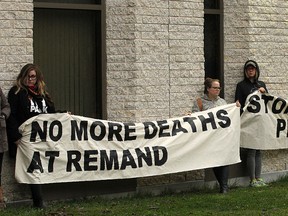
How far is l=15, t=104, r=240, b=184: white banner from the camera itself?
11391mm

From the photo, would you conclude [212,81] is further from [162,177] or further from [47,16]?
[47,16]

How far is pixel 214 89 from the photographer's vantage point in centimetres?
1294

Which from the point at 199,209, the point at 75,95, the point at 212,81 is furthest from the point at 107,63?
the point at 199,209

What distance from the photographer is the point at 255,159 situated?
1402cm

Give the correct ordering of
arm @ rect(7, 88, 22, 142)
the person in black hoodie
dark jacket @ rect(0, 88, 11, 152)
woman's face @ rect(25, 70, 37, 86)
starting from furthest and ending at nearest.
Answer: the person in black hoodie < woman's face @ rect(25, 70, 37, 86) < arm @ rect(7, 88, 22, 142) < dark jacket @ rect(0, 88, 11, 152)

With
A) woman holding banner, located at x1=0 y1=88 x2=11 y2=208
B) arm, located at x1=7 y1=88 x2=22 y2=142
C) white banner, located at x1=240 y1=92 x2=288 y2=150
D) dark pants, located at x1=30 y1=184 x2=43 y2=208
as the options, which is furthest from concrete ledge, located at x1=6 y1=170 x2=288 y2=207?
arm, located at x1=7 y1=88 x2=22 y2=142

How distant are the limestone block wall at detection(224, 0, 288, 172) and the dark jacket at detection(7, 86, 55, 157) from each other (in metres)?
3.94

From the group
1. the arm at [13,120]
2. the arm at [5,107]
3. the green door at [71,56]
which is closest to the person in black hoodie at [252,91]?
the green door at [71,56]

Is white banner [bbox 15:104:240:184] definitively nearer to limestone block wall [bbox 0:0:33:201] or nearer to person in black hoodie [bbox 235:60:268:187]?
limestone block wall [bbox 0:0:33:201]

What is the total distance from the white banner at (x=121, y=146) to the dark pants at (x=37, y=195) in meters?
0.08

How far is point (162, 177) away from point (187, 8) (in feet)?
9.10

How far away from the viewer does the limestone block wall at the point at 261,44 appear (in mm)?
14227

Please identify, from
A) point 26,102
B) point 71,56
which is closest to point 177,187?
point 71,56

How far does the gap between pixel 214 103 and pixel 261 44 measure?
188 cm
